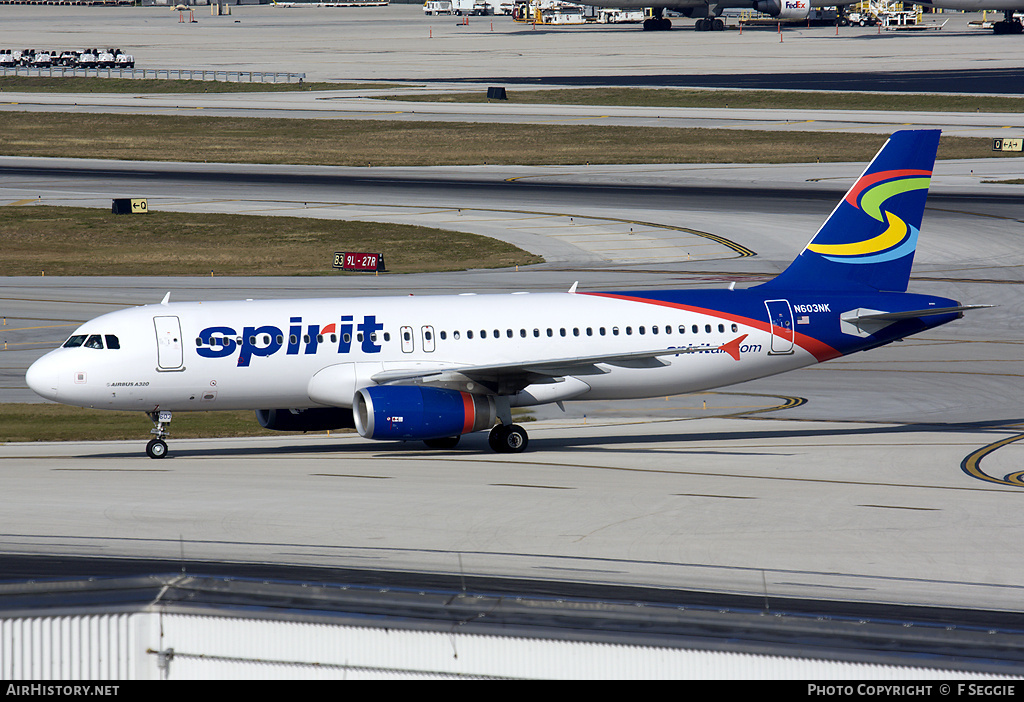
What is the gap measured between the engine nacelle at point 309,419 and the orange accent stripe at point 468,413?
4208mm

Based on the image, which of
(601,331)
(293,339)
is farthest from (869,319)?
(293,339)

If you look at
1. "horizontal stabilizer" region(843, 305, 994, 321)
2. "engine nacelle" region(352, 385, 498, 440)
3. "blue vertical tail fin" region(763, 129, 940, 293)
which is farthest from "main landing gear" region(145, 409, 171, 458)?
"horizontal stabilizer" region(843, 305, 994, 321)

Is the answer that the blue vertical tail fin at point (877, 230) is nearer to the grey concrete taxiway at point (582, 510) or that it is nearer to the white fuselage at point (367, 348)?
the white fuselage at point (367, 348)

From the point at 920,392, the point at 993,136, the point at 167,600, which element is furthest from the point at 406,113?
the point at 167,600

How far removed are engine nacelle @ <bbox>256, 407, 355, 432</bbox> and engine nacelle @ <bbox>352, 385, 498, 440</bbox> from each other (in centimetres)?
278

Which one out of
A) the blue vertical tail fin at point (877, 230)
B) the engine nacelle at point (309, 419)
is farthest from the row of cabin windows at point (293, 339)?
the blue vertical tail fin at point (877, 230)

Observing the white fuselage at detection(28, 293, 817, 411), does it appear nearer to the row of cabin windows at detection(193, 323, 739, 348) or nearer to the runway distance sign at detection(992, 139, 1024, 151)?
the row of cabin windows at detection(193, 323, 739, 348)

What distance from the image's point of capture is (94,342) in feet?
121

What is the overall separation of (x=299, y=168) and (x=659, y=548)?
8401cm

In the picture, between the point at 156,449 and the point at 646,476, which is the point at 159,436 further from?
the point at 646,476

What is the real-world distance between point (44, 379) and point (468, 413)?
12.1m

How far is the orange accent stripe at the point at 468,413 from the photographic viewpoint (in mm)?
36906
